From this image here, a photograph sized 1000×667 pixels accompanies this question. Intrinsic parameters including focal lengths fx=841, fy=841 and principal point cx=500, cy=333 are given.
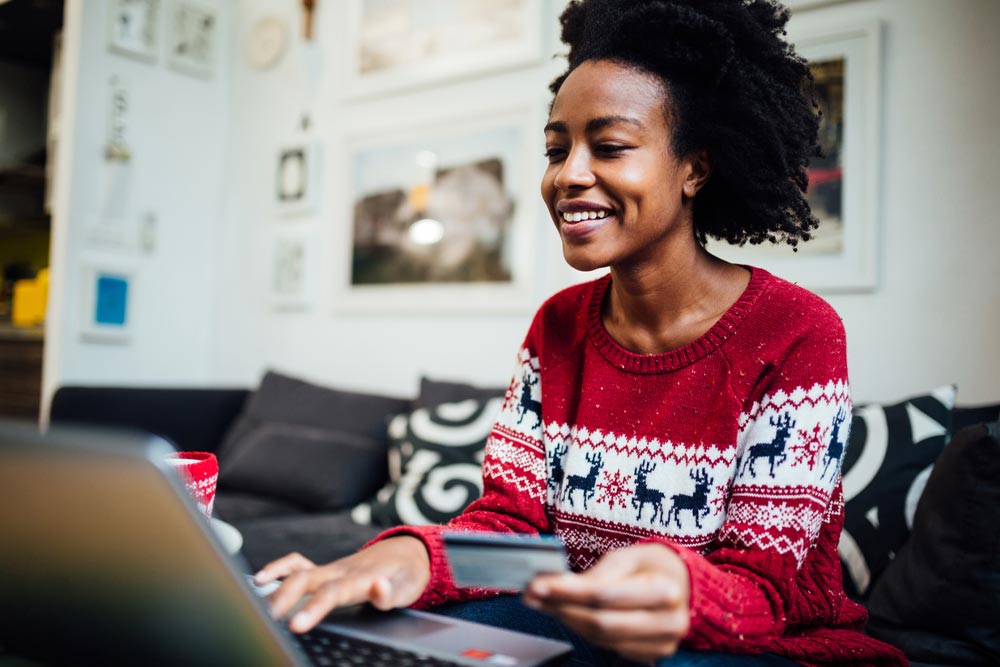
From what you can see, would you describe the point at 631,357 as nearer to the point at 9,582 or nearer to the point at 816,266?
the point at 9,582

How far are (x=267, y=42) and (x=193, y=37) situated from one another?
33 centimetres

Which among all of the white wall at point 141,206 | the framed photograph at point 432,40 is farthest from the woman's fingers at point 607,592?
the white wall at point 141,206

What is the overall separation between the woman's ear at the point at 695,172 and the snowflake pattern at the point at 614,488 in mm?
381

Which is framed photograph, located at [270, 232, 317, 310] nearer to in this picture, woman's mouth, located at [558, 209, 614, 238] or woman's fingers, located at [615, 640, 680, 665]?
woman's mouth, located at [558, 209, 614, 238]

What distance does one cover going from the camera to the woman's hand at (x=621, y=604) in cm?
58

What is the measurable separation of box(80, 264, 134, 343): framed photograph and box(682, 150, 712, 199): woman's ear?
276 centimetres

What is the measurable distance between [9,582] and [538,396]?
0.71 metres

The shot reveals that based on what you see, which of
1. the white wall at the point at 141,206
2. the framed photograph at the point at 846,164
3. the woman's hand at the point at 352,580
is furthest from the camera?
the white wall at the point at 141,206

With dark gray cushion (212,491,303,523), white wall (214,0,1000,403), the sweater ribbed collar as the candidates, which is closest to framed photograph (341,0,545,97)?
white wall (214,0,1000,403)

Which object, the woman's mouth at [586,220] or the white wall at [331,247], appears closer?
the woman's mouth at [586,220]

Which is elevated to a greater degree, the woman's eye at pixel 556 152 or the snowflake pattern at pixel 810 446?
the woman's eye at pixel 556 152

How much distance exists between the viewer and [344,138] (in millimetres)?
3107

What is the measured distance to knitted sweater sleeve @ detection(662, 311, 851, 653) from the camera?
2.73ft

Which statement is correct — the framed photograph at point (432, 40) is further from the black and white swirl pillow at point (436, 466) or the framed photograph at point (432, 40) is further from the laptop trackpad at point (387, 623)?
the laptop trackpad at point (387, 623)
